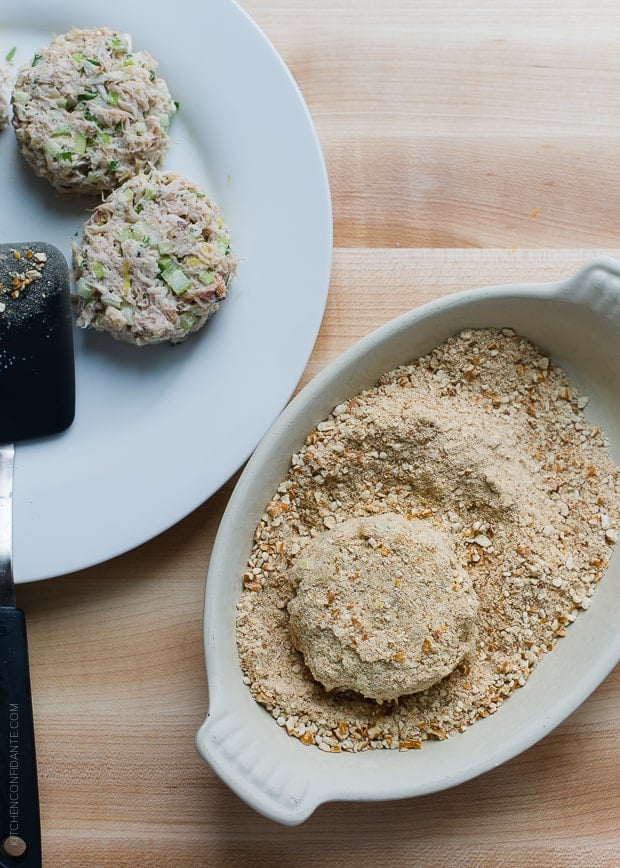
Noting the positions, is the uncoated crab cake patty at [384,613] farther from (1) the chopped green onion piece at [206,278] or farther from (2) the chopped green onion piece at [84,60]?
(2) the chopped green onion piece at [84,60]

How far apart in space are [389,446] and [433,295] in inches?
12.9

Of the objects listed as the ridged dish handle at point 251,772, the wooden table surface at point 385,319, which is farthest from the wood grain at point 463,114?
the ridged dish handle at point 251,772

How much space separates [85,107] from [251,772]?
1001 millimetres

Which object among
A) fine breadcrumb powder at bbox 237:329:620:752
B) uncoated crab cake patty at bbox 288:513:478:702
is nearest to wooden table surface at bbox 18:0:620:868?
fine breadcrumb powder at bbox 237:329:620:752

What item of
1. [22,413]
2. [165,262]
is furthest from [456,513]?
[22,413]

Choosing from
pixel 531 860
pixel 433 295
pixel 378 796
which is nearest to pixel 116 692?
pixel 378 796

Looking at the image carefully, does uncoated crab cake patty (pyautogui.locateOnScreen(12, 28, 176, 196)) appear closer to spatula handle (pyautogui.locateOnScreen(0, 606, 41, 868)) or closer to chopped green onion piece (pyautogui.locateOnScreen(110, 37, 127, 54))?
chopped green onion piece (pyautogui.locateOnScreen(110, 37, 127, 54))

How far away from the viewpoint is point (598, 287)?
1.04 meters

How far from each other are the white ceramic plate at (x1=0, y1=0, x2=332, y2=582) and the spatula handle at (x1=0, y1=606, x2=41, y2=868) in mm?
99

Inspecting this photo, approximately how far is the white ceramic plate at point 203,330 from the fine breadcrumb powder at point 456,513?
0.16 metres

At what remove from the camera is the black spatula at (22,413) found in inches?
46.1

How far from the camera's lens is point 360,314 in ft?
4.24

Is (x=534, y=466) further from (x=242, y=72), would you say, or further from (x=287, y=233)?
(x=242, y=72)

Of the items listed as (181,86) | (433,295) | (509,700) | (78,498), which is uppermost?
(181,86)
